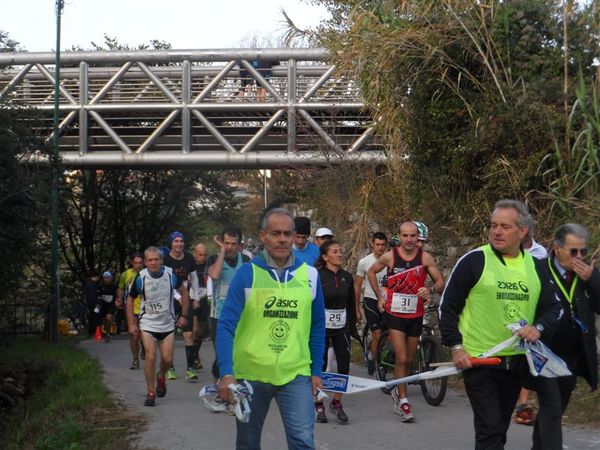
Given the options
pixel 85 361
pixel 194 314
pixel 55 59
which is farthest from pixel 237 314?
pixel 55 59

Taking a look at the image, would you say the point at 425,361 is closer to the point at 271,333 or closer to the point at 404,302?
the point at 404,302

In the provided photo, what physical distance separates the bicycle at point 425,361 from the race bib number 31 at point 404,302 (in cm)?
60

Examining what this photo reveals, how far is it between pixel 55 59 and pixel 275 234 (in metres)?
16.6

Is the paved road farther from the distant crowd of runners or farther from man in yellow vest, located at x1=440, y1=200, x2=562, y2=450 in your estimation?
man in yellow vest, located at x1=440, y1=200, x2=562, y2=450

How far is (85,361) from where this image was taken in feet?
53.9

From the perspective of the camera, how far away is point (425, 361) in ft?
36.4

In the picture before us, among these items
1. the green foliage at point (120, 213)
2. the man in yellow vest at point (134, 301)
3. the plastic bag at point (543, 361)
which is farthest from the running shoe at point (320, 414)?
the green foliage at point (120, 213)

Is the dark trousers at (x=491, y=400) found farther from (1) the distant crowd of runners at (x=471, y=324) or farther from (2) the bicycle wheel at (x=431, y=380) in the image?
(2) the bicycle wheel at (x=431, y=380)

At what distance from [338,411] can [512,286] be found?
12.9 ft

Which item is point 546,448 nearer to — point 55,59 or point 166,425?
point 166,425

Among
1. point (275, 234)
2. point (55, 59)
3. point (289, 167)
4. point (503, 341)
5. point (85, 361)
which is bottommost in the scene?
point (85, 361)

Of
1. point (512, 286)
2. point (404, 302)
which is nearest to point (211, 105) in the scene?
point (404, 302)

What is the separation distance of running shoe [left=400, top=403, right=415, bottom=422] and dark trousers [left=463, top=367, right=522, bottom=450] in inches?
132

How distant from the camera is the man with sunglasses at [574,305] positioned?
679 centimetres
